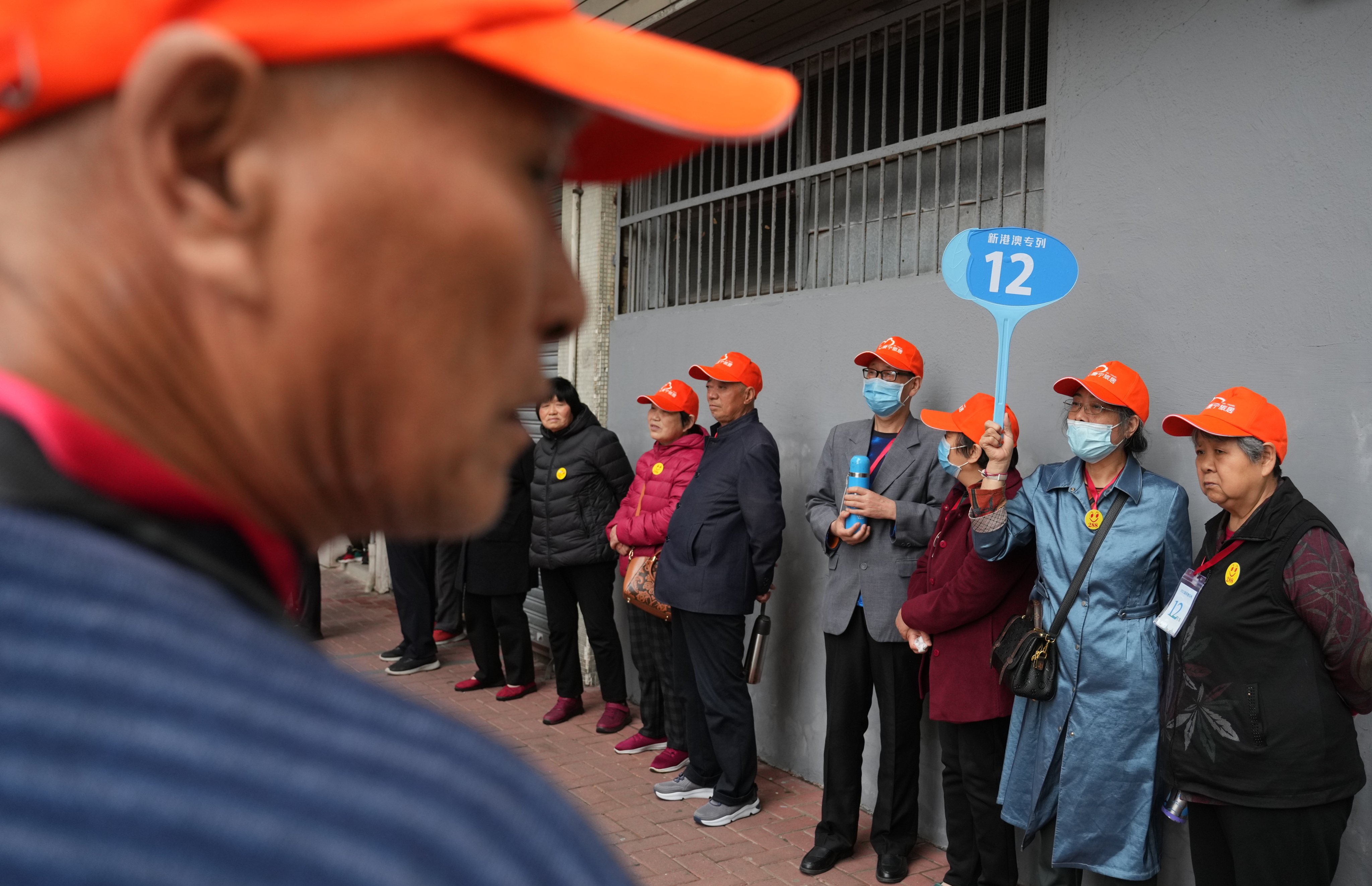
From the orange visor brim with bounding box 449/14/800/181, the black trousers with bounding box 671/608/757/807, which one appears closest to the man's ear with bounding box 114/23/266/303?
the orange visor brim with bounding box 449/14/800/181

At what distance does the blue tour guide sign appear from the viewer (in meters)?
3.91

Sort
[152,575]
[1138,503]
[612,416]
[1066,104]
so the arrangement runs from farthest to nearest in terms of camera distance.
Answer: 1. [612,416]
2. [1066,104]
3. [1138,503]
4. [152,575]

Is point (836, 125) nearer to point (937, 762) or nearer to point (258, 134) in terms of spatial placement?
Result: point (937, 762)

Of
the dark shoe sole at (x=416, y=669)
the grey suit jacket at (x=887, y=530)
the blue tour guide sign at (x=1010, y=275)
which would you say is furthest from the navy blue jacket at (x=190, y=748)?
the dark shoe sole at (x=416, y=669)

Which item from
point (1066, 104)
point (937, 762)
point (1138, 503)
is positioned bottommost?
point (937, 762)

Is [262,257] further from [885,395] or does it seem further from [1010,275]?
[885,395]

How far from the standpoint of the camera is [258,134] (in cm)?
48

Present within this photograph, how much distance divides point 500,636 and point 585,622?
92 cm

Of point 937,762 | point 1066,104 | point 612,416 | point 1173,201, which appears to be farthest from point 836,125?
point 937,762

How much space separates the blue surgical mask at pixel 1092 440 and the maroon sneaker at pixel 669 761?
3.04m

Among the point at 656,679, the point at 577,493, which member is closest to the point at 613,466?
the point at 577,493

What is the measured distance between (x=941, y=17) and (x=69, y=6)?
507 cm

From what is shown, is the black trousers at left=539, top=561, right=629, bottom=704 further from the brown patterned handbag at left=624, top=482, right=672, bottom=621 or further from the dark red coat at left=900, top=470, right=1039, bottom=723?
the dark red coat at left=900, top=470, right=1039, bottom=723

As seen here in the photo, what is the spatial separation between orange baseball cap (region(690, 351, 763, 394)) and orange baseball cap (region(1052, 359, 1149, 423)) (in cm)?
196
